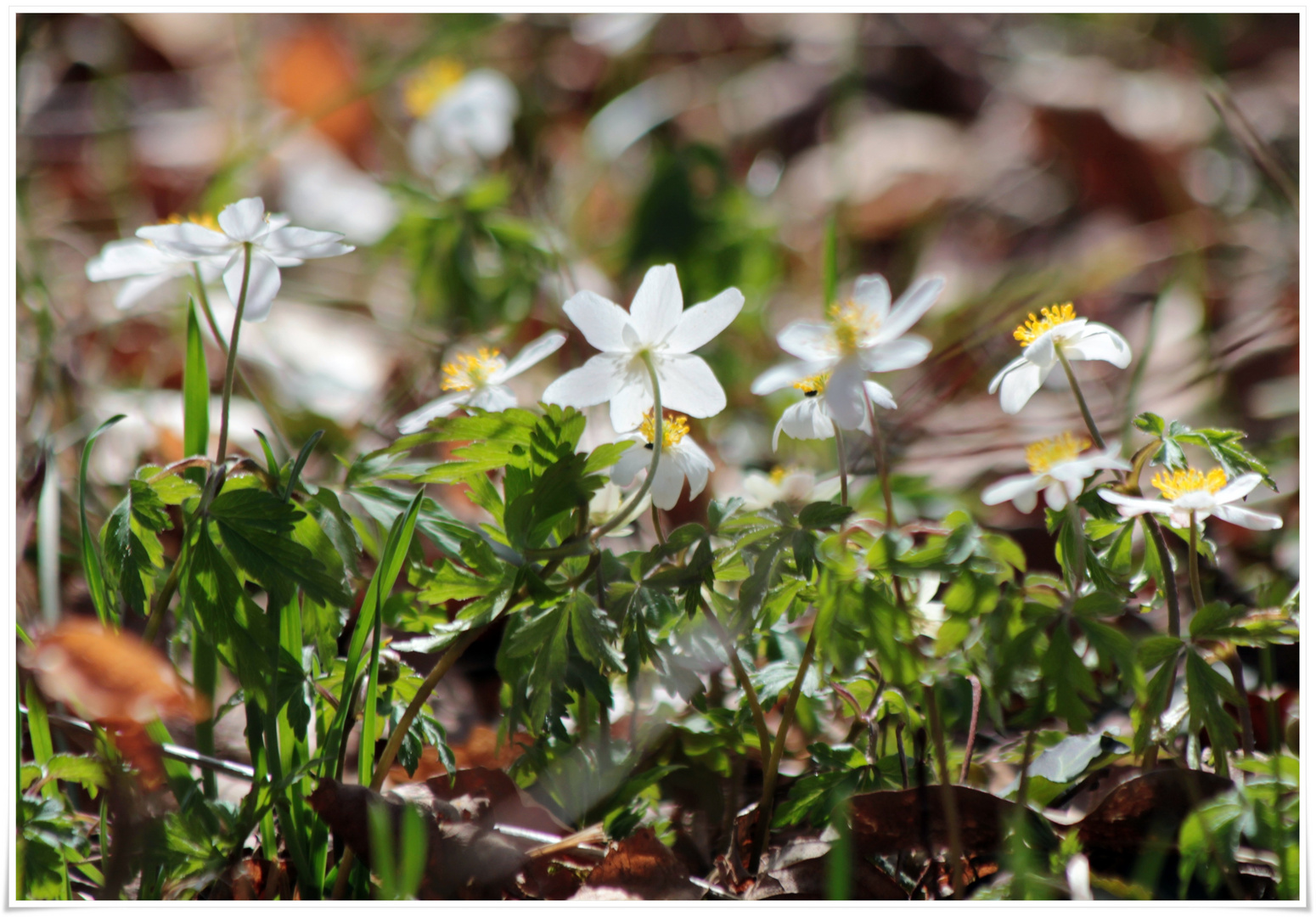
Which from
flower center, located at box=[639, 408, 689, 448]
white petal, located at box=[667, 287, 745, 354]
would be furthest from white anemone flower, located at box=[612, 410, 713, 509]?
white petal, located at box=[667, 287, 745, 354]

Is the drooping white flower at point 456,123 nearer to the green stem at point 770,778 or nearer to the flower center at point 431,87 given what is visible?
the flower center at point 431,87

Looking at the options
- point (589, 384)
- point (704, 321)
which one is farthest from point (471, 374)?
point (704, 321)

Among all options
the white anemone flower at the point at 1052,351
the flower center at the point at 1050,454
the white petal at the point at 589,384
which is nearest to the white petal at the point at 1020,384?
the white anemone flower at the point at 1052,351

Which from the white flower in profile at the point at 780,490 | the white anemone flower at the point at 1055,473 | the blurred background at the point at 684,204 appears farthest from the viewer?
the blurred background at the point at 684,204

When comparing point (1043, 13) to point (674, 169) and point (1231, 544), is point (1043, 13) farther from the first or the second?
point (1231, 544)

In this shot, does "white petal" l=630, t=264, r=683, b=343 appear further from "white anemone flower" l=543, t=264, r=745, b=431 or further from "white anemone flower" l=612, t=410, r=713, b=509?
"white anemone flower" l=612, t=410, r=713, b=509
